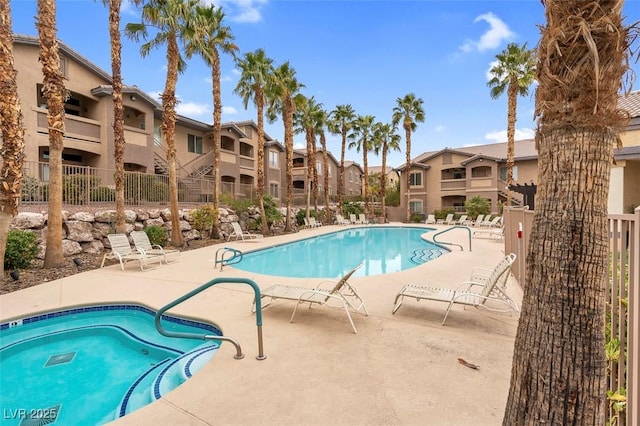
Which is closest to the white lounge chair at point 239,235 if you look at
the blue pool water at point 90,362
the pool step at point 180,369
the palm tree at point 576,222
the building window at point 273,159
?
the blue pool water at point 90,362

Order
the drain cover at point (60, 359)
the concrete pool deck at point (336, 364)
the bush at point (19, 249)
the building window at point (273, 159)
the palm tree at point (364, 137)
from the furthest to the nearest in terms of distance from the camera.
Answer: the building window at point (273, 159) < the palm tree at point (364, 137) < the bush at point (19, 249) < the drain cover at point (60, 359) < the concrete pool deck at point (336, 364)

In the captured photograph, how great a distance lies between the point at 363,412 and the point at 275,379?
1.04m

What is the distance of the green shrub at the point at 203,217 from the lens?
16.3 m

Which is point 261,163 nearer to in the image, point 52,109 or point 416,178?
point 52,109

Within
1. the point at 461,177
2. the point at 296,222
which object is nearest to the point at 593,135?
the point at 296,222

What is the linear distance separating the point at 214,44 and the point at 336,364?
1734 cm

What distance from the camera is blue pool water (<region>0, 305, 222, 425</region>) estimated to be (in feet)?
12.3

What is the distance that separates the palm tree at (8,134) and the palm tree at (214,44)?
775 cm

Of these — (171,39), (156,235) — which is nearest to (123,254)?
(156,235)

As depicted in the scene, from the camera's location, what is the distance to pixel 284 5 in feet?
38.8

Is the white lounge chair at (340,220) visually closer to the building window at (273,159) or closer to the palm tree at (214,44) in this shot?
the building window at (273,159)

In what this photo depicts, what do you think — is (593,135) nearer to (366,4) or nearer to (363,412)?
(363,412)

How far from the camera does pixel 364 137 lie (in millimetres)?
33406

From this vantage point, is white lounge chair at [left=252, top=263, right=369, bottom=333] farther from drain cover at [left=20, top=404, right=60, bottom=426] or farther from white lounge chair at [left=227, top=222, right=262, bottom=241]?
white lounge chair at [left=227, top=222, right=262, bottom=241]
